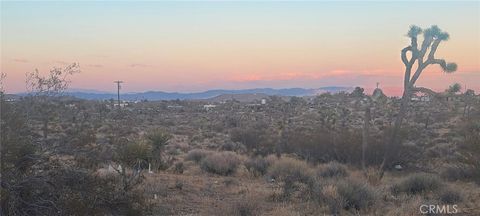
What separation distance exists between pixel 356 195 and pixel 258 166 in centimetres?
718

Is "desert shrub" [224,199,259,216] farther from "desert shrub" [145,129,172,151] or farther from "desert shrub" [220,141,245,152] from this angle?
"desert shrub" [220,141,245,152]

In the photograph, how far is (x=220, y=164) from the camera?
1811 cm

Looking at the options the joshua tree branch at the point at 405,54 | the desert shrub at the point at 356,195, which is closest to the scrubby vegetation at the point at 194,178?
the desert shrub at the point at 356,195

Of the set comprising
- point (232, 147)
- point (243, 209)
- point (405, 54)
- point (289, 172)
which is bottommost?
point (232, 147)

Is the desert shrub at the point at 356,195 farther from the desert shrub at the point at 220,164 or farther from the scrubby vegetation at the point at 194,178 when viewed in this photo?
the desert shrub at the point at 220,164

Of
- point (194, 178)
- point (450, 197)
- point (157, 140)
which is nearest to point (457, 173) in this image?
point (450, 197)

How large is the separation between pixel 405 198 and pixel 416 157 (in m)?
9.37

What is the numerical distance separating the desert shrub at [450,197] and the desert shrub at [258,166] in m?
6.56

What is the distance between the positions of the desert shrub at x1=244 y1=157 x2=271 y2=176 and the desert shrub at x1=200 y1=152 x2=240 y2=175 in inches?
20.1

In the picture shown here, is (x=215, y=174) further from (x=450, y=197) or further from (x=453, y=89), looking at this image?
(x=453, y=89)

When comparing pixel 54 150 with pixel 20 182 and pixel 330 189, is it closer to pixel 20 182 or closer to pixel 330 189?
pixel 20 182

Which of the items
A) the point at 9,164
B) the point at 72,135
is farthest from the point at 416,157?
the point at 9,164

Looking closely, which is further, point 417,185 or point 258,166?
point 258,166

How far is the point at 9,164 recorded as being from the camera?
7723 mm
